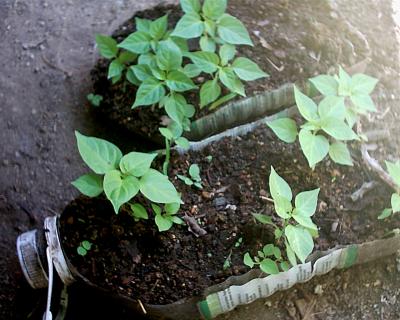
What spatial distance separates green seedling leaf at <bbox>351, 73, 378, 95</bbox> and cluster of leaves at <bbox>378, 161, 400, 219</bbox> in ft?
0.58

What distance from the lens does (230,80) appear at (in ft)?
4.97

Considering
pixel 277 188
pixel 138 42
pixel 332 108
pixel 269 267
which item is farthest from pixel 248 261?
pixel 138 42

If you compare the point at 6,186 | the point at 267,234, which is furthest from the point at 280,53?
the point at 6,186

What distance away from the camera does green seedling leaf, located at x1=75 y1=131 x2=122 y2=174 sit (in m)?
1.29

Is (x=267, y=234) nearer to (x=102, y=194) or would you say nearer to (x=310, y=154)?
(x=310, y=154)

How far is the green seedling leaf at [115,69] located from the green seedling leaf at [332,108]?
530 mm

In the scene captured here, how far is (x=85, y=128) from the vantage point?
1.72m

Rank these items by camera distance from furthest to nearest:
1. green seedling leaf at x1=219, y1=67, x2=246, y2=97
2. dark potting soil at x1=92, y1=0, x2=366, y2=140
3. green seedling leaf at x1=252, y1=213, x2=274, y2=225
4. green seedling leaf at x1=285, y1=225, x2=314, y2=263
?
dark potting soil at x1=92, y1=0, x2=366, y2=140, green seedling leaf at x1=219, y1=67, x2=246, y2=97, green seedling leaf at x1=252, y1=213, x2=274, y2=225, green seedling leaf at x1=285, y1=225, x2=314, y2=263

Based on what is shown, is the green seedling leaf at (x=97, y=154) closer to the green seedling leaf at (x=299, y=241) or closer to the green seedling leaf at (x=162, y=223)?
the green seedling leaf at (x=162, y=223)

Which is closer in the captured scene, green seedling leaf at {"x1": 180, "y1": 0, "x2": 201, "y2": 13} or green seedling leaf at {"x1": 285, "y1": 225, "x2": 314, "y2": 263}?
green seedling leaf at {"x1": 285, "y1": 225, "x2": 314, "y2": 263}

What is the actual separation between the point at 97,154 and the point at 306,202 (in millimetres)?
438

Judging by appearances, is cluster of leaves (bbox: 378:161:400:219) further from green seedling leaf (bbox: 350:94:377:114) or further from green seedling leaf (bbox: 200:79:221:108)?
green seedling leaf (bbox: 200:79:221:108)

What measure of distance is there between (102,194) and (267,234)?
1.23 feet

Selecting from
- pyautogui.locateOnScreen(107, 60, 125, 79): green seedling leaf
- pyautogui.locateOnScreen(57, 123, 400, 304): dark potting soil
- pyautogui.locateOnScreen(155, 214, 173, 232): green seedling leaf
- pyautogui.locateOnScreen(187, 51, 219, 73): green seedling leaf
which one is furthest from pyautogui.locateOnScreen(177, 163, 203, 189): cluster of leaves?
pyautogui.locateOnScreen(107, 60, 125, 79): green seedling leaf
